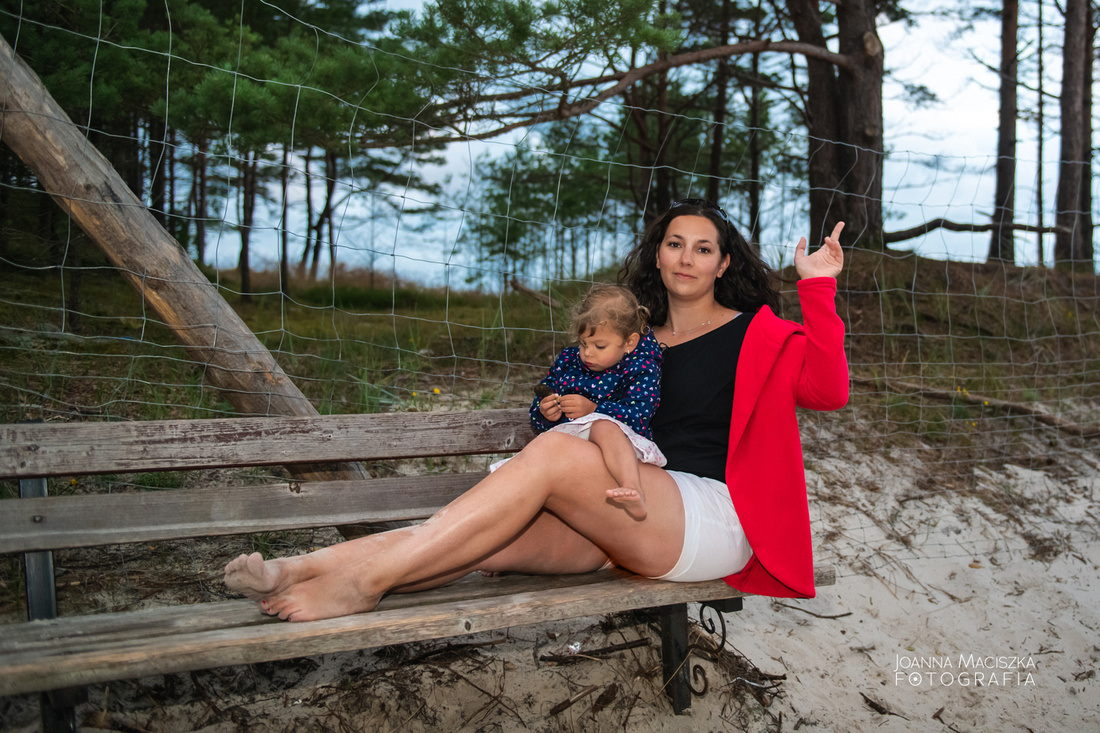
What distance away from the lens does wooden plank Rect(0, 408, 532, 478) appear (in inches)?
79.2

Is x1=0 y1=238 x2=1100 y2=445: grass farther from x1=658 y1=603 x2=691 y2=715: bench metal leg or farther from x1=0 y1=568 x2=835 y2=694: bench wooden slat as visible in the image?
x1=658 y1=603 x2=691 y2=715: bench metal leg

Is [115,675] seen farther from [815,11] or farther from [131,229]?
[815,11]

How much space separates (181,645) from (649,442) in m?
1.25

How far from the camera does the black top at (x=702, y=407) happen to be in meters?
2.29

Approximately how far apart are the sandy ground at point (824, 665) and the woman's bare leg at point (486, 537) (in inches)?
27.5

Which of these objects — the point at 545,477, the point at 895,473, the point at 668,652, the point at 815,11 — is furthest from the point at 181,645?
the point at 815,11

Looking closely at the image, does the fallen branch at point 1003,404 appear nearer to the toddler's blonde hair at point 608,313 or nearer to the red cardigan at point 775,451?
the red cardigan at point 775,451

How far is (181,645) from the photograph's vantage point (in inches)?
60.0

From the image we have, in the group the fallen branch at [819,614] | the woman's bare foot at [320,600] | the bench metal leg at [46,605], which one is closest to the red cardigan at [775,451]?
the woman's bare foot at [320,600]

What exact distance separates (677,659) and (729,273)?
1.29m

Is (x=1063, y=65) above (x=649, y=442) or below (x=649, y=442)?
above

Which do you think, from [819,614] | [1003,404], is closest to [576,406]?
[819,614]

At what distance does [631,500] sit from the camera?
1914 millimetres

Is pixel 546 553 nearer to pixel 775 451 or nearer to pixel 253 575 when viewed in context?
pixel 775 451
